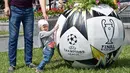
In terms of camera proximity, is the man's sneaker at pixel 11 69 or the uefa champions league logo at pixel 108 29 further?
the man's sneaker at pixel 11 69

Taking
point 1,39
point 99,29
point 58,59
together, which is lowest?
point 1,39

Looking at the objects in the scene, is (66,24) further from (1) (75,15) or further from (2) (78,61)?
(2) (78,61)

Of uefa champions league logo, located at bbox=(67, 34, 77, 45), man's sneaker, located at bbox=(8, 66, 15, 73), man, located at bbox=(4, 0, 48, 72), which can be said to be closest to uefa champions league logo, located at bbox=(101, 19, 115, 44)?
uefa champions league logo, located at bbox=(67, 34, 77, 45)

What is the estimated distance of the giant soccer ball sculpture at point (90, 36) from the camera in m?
6.38

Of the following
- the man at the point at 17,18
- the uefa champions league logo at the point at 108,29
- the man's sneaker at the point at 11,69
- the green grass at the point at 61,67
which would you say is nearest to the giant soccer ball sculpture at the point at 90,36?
the uefa champions league logo at the point at 108,29

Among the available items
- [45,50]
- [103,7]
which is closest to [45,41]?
[45,50]

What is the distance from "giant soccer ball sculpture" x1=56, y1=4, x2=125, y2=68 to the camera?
251 inches

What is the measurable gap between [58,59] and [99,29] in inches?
82.7

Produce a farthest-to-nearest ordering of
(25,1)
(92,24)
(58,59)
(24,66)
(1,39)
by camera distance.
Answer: (1,39) < (58,59) < (24,66) < (25,1) < (92,24)

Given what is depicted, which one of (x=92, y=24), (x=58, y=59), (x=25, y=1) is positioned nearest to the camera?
(x=92, y=24)

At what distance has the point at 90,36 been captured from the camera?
6.37 metres

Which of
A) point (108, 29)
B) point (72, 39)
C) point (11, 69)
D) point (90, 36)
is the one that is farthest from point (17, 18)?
point (108, 29)

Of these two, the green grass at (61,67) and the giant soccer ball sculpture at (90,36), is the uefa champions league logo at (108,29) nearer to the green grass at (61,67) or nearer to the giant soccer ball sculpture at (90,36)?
the giant soccer ball sculpture at (90,36)

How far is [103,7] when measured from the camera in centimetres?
669
